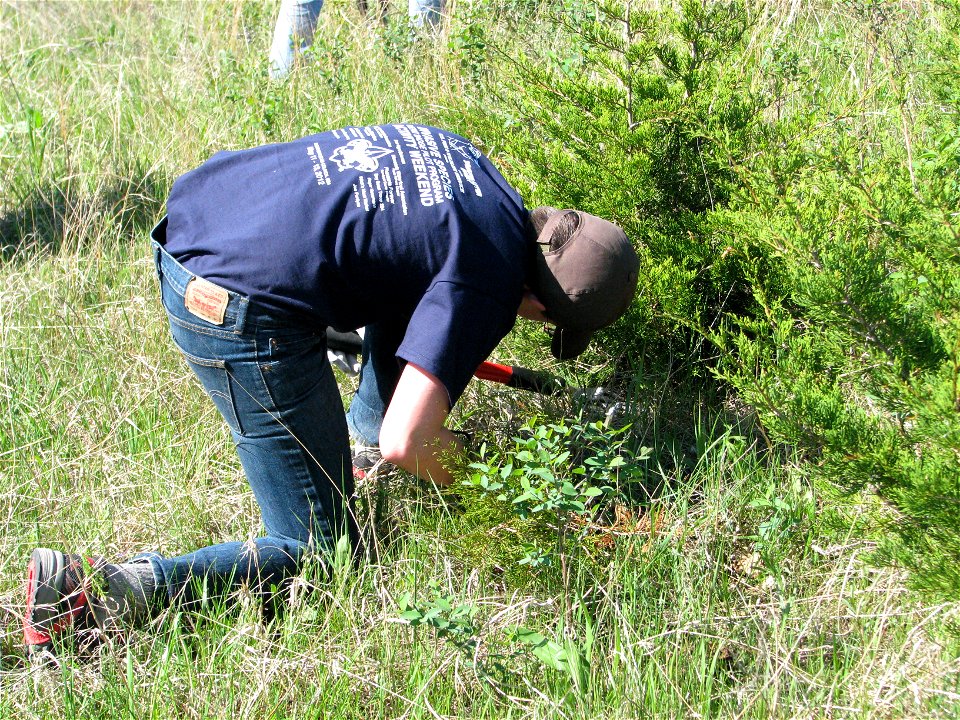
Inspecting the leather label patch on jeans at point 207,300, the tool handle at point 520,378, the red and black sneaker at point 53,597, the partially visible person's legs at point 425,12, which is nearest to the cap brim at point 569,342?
the tool handle at point 520,378

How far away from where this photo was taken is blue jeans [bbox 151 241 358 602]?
2514mm

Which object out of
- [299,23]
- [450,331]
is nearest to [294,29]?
[299,23]

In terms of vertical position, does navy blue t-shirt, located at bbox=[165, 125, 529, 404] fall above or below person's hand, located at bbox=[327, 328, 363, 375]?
above

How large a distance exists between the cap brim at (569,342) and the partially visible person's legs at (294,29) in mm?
3397

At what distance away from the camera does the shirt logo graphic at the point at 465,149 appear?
2.65m

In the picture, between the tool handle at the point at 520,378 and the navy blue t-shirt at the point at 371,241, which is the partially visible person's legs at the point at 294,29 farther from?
the navy blue t-shirt at the point at 371,241

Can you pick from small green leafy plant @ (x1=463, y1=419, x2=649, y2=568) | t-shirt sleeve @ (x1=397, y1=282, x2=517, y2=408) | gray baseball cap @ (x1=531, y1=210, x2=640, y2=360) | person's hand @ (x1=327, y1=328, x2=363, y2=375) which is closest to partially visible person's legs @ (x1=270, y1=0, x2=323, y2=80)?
person's hand @ (x1=327, y1=328, x2=363, y2=375)

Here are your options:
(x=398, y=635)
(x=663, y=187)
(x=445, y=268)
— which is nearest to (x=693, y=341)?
(x=663, y=187)

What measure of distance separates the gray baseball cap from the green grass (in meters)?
0.59

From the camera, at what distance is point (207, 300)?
247 cm

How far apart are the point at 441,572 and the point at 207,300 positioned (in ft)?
3.36

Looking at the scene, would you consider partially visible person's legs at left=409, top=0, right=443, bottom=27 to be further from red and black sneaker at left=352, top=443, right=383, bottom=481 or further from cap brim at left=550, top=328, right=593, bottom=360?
cap brim at left=550, top=328, right=593, bottom=360

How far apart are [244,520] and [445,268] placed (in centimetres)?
118

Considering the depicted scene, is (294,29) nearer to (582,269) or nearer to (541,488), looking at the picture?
(582,269)
